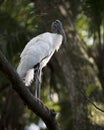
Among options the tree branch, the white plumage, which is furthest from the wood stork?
the tree branch

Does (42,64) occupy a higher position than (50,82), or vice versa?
(42,64)

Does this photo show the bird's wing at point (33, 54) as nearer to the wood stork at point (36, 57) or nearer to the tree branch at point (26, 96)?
the wood stork at point (36, 57)

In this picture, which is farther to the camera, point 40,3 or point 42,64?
point 40,3

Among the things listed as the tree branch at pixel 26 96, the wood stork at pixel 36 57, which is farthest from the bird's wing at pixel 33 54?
the tree branch at pixel 26 96

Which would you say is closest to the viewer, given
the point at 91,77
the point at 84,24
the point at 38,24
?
the point at 91,77

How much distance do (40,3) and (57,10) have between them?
0.89 feet

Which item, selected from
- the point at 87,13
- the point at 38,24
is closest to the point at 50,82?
the point at 38,24

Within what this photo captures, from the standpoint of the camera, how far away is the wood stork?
5.55 metres

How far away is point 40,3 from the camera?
27.3ft

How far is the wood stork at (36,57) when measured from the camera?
18.2 feet

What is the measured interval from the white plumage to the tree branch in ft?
2.16

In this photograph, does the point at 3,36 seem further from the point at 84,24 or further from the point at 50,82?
the point at 84,24

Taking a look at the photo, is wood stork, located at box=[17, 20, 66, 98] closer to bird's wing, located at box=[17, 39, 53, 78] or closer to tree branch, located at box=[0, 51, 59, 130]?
bird's wing, located at box=[17, 39, 53, 78]

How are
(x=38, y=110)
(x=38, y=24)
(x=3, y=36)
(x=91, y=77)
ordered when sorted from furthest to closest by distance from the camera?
1. (x=38, y=24)
2. (x=3, y=36)
3. (x=91, y=77)
4. (x=38, y=110)
